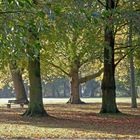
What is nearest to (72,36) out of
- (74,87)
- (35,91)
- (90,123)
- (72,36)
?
(72,36)

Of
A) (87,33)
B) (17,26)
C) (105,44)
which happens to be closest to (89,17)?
(17,26)

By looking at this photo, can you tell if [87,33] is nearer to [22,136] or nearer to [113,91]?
[113,91]

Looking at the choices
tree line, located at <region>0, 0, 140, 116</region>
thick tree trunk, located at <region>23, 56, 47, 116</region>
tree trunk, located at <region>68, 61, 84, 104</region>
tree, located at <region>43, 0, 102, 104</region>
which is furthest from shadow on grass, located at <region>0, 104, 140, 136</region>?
tree trunk, located at <region>68, 61, 84, 104</region>

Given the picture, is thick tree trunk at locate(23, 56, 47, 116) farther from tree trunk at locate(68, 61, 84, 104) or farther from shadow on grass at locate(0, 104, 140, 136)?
tree trunk at locate(68, 61, 84, 104)

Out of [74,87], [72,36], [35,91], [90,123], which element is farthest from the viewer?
[74,87]

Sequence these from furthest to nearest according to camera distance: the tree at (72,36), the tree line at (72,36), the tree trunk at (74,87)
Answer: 1. the tree trunk at (74,87)
2. the tree at (72,36)
3. the tree line at (72,36)

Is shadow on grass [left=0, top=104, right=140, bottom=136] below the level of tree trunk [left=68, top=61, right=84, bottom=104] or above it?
below

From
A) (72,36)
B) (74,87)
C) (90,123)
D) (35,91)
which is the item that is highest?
(72,36)

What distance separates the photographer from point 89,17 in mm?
6855

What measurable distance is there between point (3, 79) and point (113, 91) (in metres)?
30.5

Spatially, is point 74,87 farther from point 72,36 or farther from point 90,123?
point 90,123

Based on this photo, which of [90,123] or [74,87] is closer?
[90,123]

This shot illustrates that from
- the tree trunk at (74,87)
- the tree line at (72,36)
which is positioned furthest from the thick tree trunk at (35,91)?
the tree trunk at (74,87)

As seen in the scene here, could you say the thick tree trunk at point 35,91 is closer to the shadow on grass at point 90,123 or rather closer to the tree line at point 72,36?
the tree line at point 72,36
